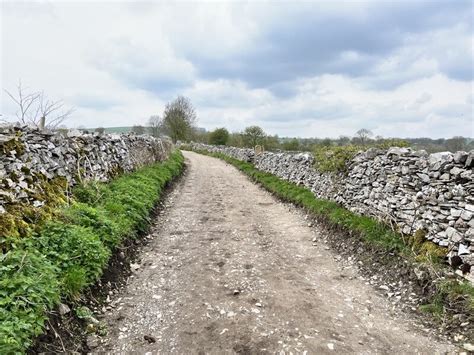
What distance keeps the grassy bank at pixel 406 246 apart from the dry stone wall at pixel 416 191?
203 mm

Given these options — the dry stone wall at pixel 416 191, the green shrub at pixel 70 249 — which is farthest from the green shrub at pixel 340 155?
the green shrub at pixel 70 249

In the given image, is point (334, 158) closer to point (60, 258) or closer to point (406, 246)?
point (406, 246)

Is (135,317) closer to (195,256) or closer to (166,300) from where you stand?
(166,300)

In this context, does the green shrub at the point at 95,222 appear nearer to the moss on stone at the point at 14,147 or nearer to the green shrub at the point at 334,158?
the moss on stone at the point at 14,147

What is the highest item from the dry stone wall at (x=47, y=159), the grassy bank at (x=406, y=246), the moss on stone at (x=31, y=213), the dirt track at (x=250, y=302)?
the dry stone wall at (x=47, y=159)

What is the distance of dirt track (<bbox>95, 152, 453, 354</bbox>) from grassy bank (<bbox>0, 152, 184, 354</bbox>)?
2.27ft

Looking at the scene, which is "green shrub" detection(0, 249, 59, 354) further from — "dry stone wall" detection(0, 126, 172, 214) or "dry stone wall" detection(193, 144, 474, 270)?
"dry stone wall" detection(193, 144, 474, 270)

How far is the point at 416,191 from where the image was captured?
640 cm

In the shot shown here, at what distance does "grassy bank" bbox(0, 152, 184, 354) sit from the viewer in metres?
3.28

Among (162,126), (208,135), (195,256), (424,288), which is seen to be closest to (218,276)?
(195,256)

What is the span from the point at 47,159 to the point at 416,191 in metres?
7.70

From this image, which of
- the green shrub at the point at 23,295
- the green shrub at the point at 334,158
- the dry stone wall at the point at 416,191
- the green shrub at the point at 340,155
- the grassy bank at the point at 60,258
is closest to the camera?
the green shrub at the point at 23,295

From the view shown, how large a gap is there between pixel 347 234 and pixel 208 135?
4626 cm

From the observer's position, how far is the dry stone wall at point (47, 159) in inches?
209
